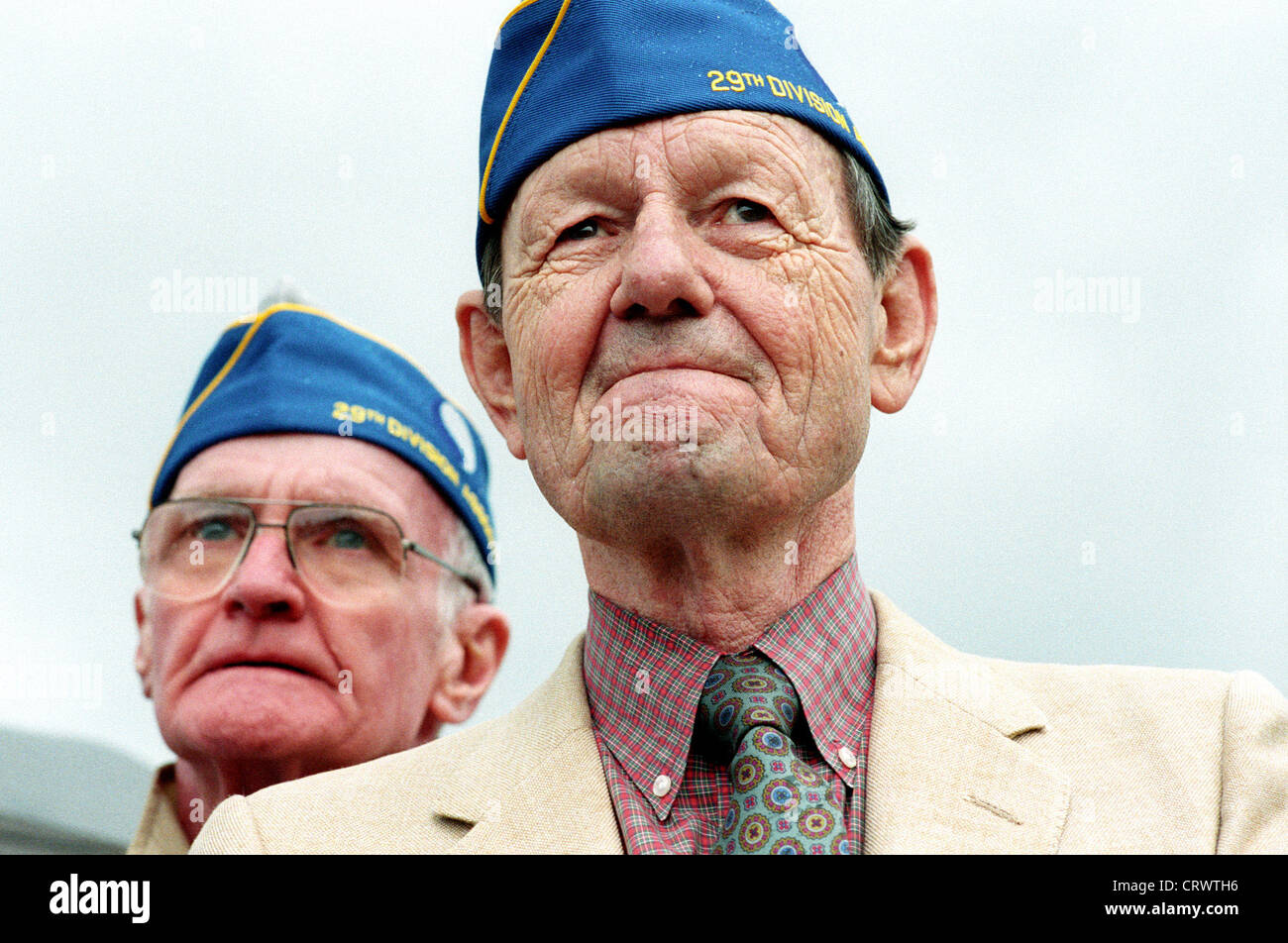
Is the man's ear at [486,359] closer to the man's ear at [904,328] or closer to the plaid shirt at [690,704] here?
the plaid shirt at [690,704]

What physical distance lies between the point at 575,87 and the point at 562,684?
51.4 inches

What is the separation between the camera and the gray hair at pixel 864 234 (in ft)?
11.3

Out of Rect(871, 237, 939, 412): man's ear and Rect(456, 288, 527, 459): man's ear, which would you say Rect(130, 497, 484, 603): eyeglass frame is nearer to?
Rect(456, 288, 527, 459): man's ear

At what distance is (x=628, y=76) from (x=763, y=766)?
147 cm

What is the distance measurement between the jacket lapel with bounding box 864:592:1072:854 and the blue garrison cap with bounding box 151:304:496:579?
2.74m

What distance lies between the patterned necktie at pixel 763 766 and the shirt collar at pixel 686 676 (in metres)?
0.03

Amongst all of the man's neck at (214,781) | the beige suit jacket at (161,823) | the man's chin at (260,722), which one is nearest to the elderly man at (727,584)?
the man's chin at (260,722)

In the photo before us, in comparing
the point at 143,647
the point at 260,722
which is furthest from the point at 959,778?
the point at 143,647

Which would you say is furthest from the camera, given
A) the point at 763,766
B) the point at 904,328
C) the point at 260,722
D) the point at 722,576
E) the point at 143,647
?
the point at 143,647

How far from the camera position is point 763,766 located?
2.96m

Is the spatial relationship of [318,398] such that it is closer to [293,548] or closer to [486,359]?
[293,548]

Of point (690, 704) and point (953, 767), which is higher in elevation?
point (690, 704)

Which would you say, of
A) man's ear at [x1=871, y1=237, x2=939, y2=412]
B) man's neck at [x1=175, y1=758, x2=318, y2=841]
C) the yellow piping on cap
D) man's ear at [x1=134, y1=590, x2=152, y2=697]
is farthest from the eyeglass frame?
man's ear at [x1=871, y1=237, x2=939, y2=412]

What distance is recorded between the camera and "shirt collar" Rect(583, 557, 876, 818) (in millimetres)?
3096
